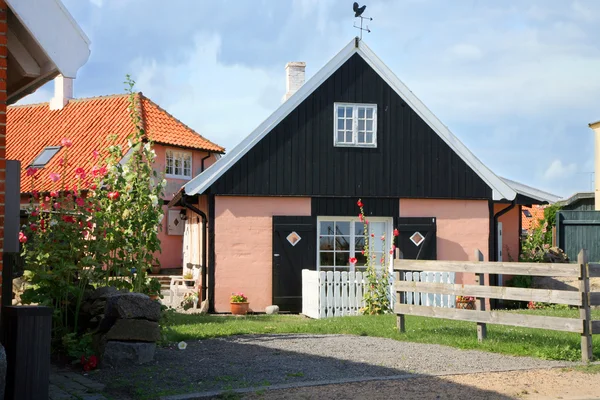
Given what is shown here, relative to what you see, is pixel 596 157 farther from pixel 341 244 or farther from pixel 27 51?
pixel 27 51

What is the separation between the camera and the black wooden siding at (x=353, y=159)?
725 inches

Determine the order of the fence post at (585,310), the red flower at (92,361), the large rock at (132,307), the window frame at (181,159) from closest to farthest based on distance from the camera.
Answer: the red flower at (92,361) < the large rock at (132,307) < the fence post at (585,310) < the window frame at (181,159)

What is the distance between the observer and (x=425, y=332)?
38.9ft

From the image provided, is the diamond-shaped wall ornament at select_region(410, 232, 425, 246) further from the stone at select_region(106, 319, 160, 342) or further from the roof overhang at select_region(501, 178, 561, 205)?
the stone at select_region(106, 319, 160, 342)

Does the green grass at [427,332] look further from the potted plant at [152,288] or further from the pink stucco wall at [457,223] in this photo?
the pink stucco wall at [457,223]

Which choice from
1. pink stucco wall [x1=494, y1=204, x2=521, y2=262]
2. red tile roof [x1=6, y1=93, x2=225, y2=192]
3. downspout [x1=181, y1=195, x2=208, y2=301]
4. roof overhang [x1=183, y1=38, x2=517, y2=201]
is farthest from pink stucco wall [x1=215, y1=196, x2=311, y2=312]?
red tile roof [x1=6, y1=93, x2=225, y2=192]

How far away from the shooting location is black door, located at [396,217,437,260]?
1892 centimetres

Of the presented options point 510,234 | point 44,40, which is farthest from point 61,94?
point 44,40

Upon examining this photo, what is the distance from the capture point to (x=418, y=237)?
19.1 meters

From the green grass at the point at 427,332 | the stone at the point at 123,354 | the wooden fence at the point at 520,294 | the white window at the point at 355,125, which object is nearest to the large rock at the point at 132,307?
the stone at the point at 123,354

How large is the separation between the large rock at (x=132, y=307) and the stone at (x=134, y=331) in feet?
0.19

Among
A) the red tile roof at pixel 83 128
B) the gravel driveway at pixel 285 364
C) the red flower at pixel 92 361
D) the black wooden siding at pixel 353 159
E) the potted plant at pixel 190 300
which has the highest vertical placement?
the red tile roof at pixel 83 128

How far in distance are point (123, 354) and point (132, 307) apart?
518 millimetres

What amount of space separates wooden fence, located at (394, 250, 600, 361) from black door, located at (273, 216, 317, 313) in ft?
21.0
